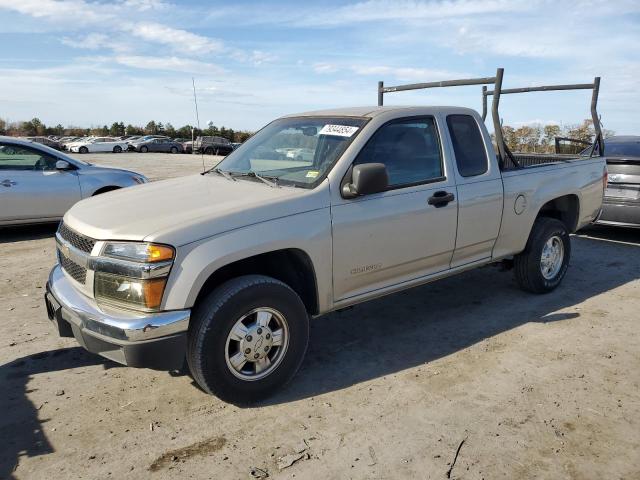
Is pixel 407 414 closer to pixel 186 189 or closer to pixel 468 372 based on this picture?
pixel 468 372

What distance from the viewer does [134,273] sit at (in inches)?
117

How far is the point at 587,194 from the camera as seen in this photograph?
18.9 feet

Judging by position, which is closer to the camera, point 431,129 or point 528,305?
point 431,129

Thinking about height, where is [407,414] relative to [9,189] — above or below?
below

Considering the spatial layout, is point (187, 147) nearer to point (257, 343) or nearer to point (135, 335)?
point (257, 343)

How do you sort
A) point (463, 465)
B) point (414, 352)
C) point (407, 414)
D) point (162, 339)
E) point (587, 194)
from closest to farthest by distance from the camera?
point (463, 465), point (162, 339), point (407, 414), point (414, 352), point (587, 194)

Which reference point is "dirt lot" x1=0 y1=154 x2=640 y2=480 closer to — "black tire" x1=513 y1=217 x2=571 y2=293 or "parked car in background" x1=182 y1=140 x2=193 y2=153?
"black tire" x1=513 y1=217 x2=571 y2=293

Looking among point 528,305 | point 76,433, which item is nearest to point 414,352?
point 528,305

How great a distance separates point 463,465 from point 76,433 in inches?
85.7

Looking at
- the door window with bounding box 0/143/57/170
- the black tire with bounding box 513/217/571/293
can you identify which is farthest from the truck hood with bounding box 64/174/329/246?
the door window with bounding box 0/143/57/170

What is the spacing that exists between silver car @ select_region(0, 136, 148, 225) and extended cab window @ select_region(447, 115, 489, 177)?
20.0 ft

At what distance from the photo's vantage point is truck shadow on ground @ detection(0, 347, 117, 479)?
2.91 meters

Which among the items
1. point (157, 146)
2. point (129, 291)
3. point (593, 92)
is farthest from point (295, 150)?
point (157, 146)

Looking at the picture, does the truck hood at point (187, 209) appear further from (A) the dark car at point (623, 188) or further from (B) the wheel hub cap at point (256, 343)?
(A) the dark car at point (623, 188)
